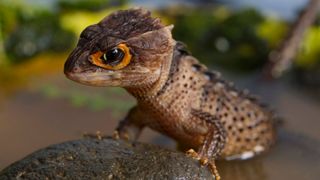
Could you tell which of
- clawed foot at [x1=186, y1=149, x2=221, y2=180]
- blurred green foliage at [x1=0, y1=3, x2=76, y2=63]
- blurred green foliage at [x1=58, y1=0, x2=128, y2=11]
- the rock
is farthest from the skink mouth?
blurred green foliage at [x1=58, y1=0, x2=128, y2=11]

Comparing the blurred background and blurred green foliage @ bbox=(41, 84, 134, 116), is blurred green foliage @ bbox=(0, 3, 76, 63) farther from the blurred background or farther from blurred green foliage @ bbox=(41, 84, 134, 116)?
blurred green foliage @ bbox=(41, 84, 134, 116)

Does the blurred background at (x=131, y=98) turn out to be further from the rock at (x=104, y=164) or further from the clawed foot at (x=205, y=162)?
the rock at (x=104, y=164)

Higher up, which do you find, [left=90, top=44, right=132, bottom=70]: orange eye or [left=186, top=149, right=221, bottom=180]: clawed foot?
[left=90, top=44, right=132, bottom=70]: orange eye

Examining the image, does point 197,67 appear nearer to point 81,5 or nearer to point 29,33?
point 29,33

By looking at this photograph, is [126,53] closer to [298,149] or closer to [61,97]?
[298,149]

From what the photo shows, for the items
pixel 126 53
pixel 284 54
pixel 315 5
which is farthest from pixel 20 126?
pixel 315 5

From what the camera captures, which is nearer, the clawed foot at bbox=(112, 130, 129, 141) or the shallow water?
the clawed foot at bbox=(112, 130, 129, 141)

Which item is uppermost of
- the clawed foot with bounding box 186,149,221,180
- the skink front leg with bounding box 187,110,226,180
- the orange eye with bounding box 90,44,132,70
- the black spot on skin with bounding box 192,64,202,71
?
the black spot on skin with bounding box 192,64,202,71
